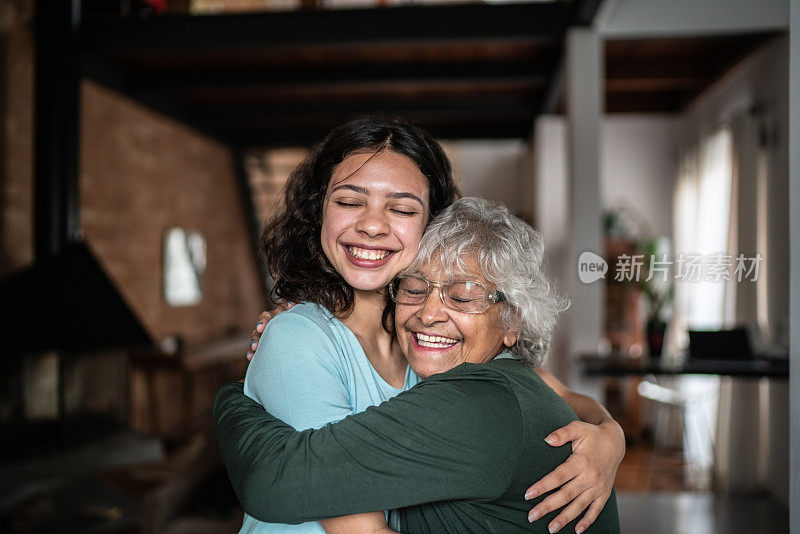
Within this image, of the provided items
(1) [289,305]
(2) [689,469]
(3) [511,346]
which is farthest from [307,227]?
(2) [689,469]

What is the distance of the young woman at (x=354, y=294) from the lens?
42.9 inches

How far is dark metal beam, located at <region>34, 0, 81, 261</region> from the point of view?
364 cm

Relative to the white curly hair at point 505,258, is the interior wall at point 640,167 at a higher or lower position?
higher

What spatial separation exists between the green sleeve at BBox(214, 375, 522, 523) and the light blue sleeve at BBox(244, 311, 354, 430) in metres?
0.07

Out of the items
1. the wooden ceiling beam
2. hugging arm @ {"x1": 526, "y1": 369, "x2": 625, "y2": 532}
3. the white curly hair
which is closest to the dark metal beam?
the wooden ceiling beam

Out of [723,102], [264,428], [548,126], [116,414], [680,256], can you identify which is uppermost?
[548,126]

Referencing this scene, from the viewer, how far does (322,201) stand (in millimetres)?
1470

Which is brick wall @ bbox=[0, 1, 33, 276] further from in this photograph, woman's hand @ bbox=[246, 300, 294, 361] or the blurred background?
woman's hand @ bbox=[246, 300, 294, 361]

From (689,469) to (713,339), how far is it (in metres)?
3.80

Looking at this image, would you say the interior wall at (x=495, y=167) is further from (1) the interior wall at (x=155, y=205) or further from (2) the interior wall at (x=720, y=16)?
(2) the interior wall at (x=720, y=16)

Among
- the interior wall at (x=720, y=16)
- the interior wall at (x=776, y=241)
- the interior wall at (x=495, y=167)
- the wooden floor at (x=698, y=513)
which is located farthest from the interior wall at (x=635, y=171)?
the interior wall at (x=776, y=241)

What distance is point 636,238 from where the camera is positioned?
6.09 meters

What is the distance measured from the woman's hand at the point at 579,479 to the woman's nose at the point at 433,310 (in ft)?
0.97

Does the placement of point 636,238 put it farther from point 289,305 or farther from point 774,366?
point 289,305
